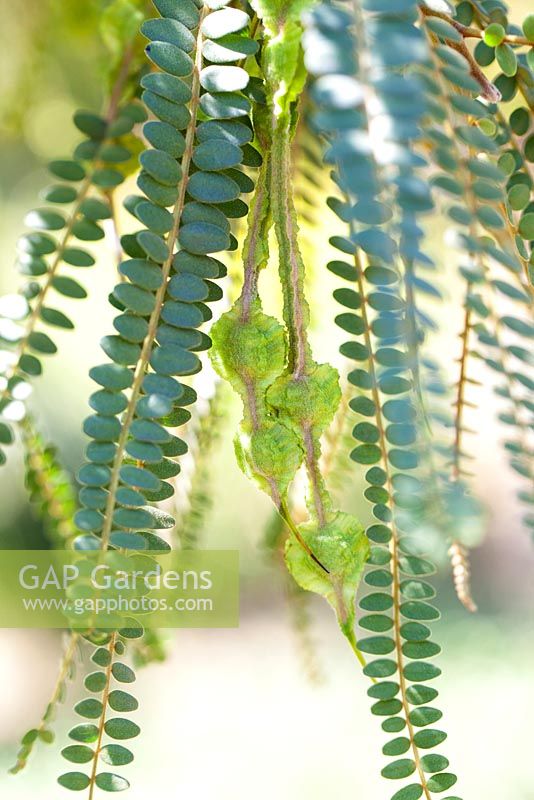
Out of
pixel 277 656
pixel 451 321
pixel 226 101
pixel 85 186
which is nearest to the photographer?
pixel 226 101

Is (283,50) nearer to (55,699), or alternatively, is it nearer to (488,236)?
(488,236)

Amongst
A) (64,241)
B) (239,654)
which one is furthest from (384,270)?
(239,654)

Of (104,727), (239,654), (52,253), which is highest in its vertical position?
(239,654)

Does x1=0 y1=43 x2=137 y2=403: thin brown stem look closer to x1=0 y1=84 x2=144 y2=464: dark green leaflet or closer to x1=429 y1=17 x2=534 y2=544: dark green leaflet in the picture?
x1=0 y1=84 x2=144 y2=464: dark green leaflet

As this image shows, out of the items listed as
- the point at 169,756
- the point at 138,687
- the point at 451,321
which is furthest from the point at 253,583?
the point at 451,321

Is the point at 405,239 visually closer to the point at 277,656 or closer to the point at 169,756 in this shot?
the point at 169,756

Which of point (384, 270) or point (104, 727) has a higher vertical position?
point (384, 270)

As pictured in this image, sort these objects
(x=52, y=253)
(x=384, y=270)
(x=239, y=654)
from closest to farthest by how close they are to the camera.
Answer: (x=384, y=270)
(x=52, y=253)
(x=239, y=654)

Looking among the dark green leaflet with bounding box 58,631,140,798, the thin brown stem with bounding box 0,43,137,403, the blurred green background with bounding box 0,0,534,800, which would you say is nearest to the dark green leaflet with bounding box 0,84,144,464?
the thin brown stem with bounding box 0,43,137,403
